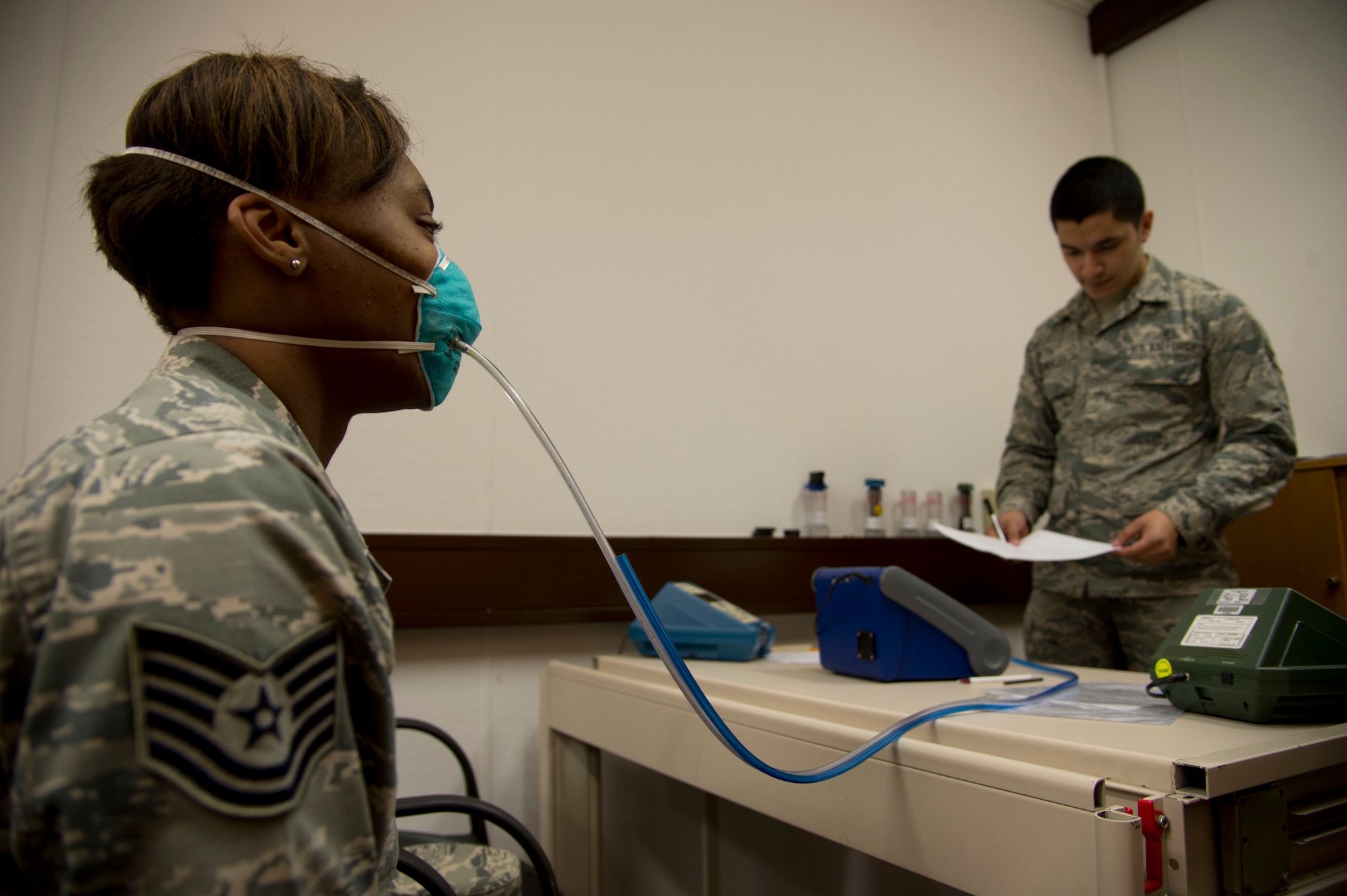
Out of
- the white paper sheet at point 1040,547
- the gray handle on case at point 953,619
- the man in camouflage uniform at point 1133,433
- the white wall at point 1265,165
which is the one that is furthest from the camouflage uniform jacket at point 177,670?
the white wall at point 1265,165

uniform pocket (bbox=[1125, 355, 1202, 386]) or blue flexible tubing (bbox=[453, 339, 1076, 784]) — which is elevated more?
uniform pocket (bbox=[1125, 355, 1202, 386])

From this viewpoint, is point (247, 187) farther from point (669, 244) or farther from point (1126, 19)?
point (1126, 19)

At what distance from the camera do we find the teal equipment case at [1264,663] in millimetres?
865

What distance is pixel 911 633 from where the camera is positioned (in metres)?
1.24

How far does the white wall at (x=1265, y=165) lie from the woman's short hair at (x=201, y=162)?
294 centimetres

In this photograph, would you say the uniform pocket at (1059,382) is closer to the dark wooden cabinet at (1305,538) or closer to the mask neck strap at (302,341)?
the dark wooden cabinet at (1305,538)

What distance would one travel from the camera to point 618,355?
6.71ft

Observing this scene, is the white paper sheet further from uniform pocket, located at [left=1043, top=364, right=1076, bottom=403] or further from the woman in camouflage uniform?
the woman in camouflage uniform

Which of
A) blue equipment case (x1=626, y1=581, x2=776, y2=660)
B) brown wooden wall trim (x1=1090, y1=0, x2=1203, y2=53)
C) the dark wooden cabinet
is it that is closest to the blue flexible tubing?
blue equipment case (x1=626, y1=581, x2=776, y2=660)

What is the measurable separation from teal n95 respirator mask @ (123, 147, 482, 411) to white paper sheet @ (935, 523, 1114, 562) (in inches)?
33.3

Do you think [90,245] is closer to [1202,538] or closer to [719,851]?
[719,851]

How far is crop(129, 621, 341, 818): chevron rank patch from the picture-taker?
43 cm

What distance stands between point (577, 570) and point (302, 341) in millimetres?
1190

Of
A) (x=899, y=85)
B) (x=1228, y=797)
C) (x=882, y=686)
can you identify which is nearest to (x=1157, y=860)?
(x=1228, y=797)
